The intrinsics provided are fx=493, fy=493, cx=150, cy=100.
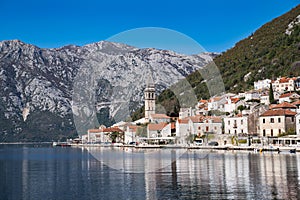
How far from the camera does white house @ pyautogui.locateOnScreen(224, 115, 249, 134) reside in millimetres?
67812

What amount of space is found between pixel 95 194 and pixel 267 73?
85.6 meters

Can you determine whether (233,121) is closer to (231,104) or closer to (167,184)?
(231,104)

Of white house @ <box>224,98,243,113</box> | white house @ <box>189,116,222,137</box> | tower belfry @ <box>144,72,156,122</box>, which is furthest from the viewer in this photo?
tower belfry @ <box>144,72,156,122</box>

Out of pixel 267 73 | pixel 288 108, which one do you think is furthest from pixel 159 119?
pixel 288 108

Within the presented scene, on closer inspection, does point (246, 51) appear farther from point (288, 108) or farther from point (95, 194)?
point (95, 194)

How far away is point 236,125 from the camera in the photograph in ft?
226

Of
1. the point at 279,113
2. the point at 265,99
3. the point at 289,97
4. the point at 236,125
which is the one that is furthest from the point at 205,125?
the point at 279,113

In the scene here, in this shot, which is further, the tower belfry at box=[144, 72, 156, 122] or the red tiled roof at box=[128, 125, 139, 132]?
the tower belfry at box=[144, 72, 156, 122]

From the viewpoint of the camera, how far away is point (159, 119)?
333ft

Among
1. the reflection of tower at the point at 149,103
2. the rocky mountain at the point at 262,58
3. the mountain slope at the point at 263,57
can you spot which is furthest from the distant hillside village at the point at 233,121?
the mountain slope at the point at 263,57

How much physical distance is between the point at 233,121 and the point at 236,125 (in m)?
0.88

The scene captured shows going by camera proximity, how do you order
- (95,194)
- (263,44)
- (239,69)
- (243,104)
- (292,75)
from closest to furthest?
(95,194)
(243,104)
(292,75)
(239,69)
(263,44)

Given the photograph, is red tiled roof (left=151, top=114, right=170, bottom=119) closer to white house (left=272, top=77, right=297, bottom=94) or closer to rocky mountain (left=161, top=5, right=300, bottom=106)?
rocky mountain (left=161, top=5, right=300, bottom=106)

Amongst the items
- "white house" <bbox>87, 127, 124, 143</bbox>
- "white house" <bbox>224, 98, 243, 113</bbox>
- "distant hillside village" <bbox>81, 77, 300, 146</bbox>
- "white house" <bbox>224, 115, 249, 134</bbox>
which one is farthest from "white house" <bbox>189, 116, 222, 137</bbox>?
"white house" <bbox>87, 127, 124, 143</bbox>
